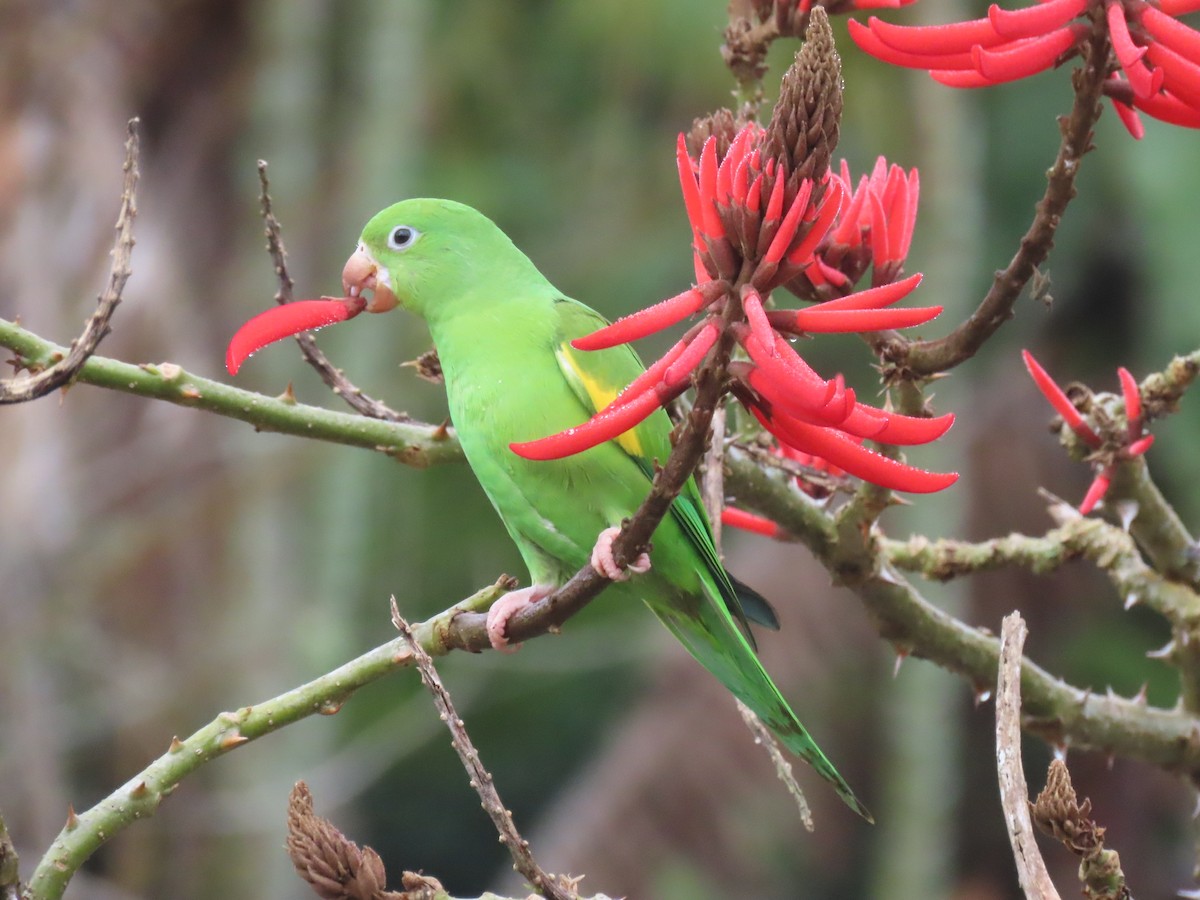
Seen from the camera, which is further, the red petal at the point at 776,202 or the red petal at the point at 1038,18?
the red petal at the point at 1038,18

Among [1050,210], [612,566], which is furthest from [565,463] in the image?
[1050,210]

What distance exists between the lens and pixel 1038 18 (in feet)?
4.68

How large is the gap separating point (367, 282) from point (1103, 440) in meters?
1.40

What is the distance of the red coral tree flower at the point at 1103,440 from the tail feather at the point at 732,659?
0.60m

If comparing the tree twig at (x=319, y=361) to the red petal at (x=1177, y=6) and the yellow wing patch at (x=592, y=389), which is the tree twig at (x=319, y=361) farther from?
the red petal at (x=1177, y=6)

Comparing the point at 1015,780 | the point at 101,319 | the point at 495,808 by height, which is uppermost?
the point at 101,319

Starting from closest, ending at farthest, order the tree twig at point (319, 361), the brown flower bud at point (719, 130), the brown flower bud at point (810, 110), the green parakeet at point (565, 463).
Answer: the brown flower bud at point (810, 110) < the brown flower bud at point (719, 130) < the tree twig at point (319, 361) < the green parakeet at point (565, 463)

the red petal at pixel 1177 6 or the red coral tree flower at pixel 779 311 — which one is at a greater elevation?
the red petal at pixel 1177 6

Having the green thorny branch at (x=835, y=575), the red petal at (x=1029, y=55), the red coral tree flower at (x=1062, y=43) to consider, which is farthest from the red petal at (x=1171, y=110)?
the green thorny branch at (x=835, y=575)

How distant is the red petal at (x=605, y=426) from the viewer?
126cm

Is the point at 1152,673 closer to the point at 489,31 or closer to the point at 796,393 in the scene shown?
the point at 489,31

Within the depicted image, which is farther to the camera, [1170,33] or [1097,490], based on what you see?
[1097,490]

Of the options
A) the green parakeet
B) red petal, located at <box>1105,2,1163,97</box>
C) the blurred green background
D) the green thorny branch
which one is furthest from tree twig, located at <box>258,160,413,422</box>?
the blurred green background

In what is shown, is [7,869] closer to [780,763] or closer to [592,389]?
[780,763]
